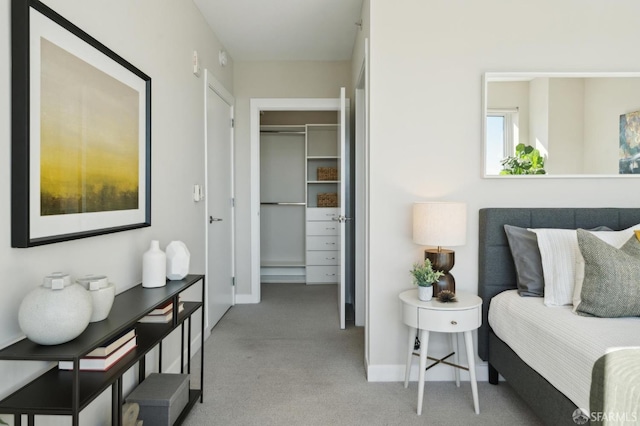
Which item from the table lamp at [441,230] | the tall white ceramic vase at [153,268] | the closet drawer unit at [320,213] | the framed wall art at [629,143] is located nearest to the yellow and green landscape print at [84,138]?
the tall white ceramic vase at [153,268]

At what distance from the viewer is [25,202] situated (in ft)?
4.26

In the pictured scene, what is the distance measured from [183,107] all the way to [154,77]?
0.49m

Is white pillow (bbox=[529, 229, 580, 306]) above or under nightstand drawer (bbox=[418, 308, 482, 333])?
above

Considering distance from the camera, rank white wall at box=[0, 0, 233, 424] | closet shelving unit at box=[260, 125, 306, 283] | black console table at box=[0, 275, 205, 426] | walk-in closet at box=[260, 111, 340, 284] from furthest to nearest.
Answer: closet shelving unit at box=[260, 125, 306, 283]
walk-in closet at box=[260, 111, 340, 284]
white wall at box=[0, 0, 233, 424]
black console table at box=[0, 275, 205, 426]

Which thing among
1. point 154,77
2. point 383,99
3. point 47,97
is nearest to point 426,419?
point 383,99

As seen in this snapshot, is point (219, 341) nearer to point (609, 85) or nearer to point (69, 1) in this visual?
point (69, 1)

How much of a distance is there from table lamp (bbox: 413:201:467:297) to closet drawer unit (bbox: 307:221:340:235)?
2916 mm

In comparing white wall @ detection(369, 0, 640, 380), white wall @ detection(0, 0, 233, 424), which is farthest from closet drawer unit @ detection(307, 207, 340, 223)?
white wall @ detection(369, 0, 640, 380)

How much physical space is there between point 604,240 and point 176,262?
90.9 inches

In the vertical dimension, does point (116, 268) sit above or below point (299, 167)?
below

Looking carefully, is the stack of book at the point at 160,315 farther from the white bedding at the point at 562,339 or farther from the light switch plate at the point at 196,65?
the light switch plate at the point at 196,65

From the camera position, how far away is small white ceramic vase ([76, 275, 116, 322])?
1440 millimetres

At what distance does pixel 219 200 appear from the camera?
388 centimetres

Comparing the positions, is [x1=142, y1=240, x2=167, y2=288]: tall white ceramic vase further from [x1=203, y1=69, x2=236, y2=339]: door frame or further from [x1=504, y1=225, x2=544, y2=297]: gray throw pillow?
[x1=504, y1=225, x2=544, y2=297]: gray throw pillow
